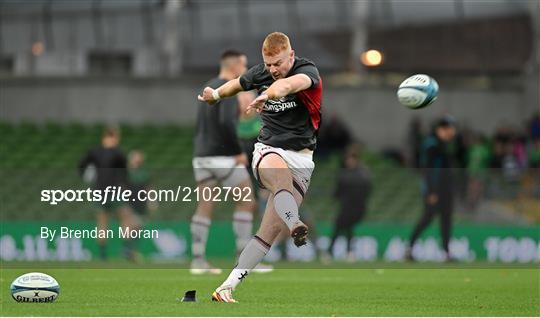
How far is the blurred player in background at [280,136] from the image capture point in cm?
1002

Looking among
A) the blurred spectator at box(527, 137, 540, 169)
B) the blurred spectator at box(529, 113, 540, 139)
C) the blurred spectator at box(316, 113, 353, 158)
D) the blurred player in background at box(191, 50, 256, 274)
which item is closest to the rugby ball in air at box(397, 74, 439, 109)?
the blurred player in background at box(191, 50, 256, 274)

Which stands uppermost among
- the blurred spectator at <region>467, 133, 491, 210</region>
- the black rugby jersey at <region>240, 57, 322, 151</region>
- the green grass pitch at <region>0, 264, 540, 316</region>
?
the blurred spectator at <region>467, 133, 491, 210</region>

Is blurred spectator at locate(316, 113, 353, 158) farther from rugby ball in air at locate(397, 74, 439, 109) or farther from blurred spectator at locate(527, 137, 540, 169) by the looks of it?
rugby ball in air at locate(397, 74, 439, 109)

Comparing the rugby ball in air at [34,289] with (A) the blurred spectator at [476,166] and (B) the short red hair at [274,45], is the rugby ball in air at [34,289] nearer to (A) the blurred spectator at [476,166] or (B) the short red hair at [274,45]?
(B) the short red hair at [274,45]

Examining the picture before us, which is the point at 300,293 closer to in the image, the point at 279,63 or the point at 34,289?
the point at 279,63

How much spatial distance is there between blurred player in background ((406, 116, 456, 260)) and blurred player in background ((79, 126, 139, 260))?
14.8 ft

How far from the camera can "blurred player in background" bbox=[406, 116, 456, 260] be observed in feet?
→ 66.0

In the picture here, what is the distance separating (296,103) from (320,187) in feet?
41.9

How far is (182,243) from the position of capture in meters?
20.5

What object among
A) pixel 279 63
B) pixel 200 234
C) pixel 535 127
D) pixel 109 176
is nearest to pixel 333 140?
pixel 535 127

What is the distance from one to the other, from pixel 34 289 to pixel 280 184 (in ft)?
6.95

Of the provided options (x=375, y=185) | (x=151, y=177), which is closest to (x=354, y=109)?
(x=375, y=185)

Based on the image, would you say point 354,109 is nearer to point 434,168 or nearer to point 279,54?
point 434,168

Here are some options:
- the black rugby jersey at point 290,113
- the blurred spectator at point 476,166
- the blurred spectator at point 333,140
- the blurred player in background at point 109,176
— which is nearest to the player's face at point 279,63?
the black rugby jersey at point 290,113
